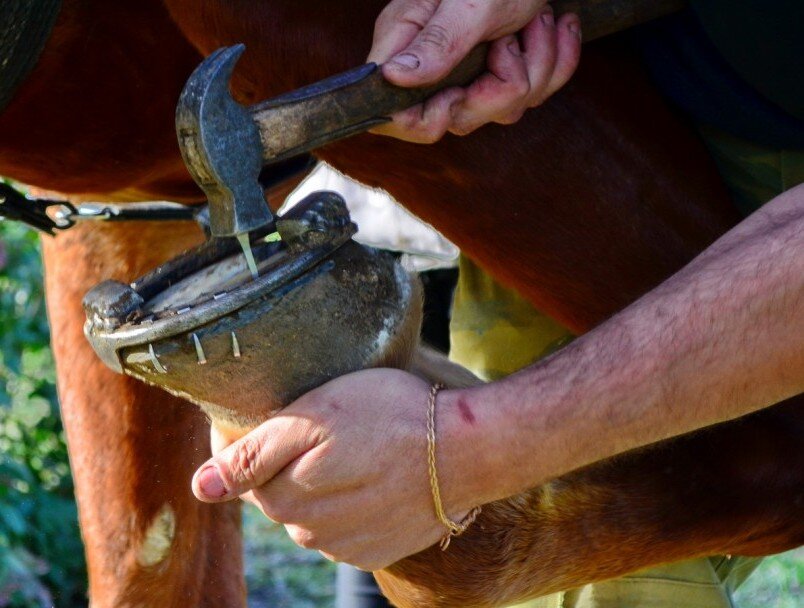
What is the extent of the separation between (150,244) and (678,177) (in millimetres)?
906

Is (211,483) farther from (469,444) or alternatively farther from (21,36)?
(21,36)

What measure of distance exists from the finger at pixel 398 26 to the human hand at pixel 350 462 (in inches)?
11.2

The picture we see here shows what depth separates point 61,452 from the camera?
120 inches

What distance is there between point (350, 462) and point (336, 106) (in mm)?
295

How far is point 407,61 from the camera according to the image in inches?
41.6

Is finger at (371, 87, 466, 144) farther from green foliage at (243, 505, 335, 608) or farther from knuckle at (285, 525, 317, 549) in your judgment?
green foliage at (243, 505, 335, 608)

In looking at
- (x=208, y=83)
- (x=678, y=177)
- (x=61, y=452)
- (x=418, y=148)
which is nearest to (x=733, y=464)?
(x=678, y=177)

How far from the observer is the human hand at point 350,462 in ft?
3.35

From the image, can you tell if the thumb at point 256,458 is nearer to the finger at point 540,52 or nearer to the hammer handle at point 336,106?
the hammer handle at point 336,106

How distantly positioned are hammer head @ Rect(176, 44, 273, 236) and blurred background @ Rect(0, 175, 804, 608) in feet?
6.52

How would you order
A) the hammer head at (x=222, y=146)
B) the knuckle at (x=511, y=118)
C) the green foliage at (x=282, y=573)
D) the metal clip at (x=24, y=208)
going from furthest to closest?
the green foliage at (x=282, y=573) → the metal clip at (x=24, y=208) → the knuckle at (x=511, y=118) → the hammer head at (x=222, y=146)

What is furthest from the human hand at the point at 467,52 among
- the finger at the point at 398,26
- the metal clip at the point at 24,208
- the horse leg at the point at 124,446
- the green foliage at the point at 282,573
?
the green foliage at the point at 282,573

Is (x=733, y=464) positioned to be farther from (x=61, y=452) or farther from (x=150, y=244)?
(x=61, y=452)

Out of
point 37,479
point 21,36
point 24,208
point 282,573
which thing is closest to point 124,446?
point 24,208
